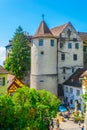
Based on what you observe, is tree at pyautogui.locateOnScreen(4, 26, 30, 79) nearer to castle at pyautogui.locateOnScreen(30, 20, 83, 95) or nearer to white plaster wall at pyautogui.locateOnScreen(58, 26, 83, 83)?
castle at pyautogui.locateOnScreen(30, 20, 83, 95)

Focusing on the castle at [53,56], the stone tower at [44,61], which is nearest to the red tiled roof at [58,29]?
the castle at [53,56]

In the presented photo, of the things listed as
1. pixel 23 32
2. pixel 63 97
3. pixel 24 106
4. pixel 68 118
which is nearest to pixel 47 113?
pixel 24 106

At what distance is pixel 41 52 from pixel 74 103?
43.1 ft

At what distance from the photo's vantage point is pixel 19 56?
6731 cm

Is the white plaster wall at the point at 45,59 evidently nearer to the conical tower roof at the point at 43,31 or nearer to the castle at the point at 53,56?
the castle at the point at 53,56

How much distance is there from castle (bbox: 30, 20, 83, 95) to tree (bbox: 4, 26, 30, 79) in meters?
5.03

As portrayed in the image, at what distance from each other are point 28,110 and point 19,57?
121 ft

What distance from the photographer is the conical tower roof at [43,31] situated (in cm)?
6172

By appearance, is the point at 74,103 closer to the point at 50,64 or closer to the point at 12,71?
the point at 50,64

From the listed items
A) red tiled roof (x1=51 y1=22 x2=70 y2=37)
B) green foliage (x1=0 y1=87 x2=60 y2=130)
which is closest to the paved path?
green foliage (x1=0 y1=87 x2=60 y2=130)

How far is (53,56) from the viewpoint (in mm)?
62062

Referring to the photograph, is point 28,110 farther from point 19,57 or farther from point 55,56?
point 19,57

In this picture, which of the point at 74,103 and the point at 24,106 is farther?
the point at 74,103

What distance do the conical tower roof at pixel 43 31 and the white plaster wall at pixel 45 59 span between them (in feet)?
3.60
